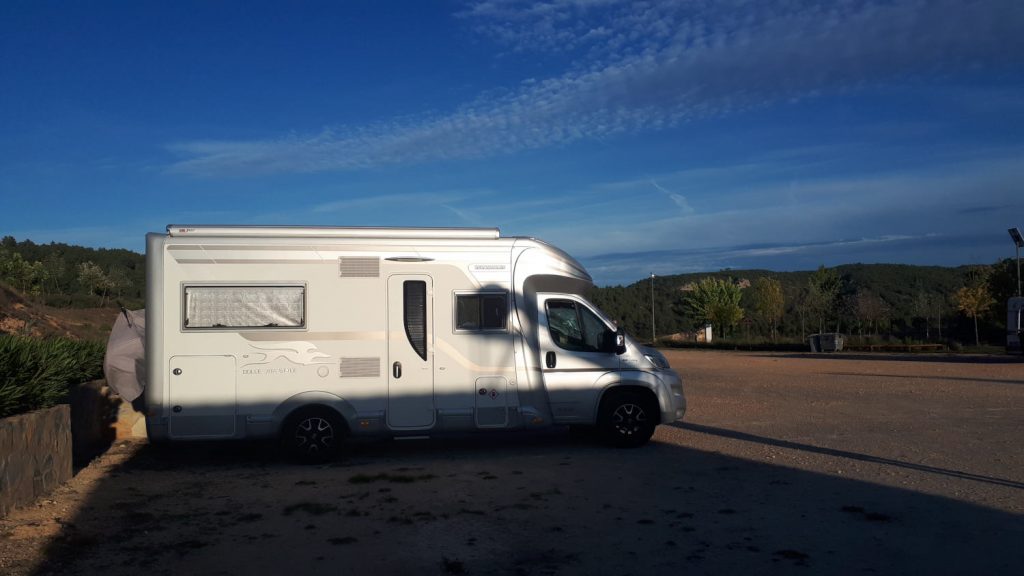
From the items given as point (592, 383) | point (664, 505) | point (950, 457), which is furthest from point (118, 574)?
point (950, 457)

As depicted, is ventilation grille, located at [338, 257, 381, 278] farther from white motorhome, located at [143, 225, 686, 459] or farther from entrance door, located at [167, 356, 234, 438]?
entrance door, located at [167, 356, 234, 438]

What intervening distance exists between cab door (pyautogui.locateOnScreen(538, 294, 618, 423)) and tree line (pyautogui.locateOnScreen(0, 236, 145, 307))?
19.3 meters

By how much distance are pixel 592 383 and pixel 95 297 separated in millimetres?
25137

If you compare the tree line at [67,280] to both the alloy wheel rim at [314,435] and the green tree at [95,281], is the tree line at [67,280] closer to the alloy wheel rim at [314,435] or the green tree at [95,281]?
the green tree at [95,281]

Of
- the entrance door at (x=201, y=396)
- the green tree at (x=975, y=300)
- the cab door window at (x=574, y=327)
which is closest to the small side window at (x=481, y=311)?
the cab door window at (x=574, y=327)

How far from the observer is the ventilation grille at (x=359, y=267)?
32.9ft

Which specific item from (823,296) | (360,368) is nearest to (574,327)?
(360,368)

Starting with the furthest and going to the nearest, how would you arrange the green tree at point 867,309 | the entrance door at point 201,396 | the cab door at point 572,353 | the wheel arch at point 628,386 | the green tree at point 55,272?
the green tree at point 867,309, the green tree at point 55,272, the wheel arch at point 628,386, the cab door at point 572,353, the entrance door at point 201,396

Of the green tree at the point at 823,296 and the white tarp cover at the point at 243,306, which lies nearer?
the white tarp cover at the point at 243,306

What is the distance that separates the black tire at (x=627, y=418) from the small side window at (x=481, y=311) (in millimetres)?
1691

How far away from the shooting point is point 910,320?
61.0 meters

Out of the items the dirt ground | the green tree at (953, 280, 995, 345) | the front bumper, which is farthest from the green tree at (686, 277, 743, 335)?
the front bumper

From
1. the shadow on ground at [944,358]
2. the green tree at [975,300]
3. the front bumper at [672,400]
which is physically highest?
the green tree at [975,300]

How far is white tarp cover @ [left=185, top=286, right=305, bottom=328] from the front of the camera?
969 cm
